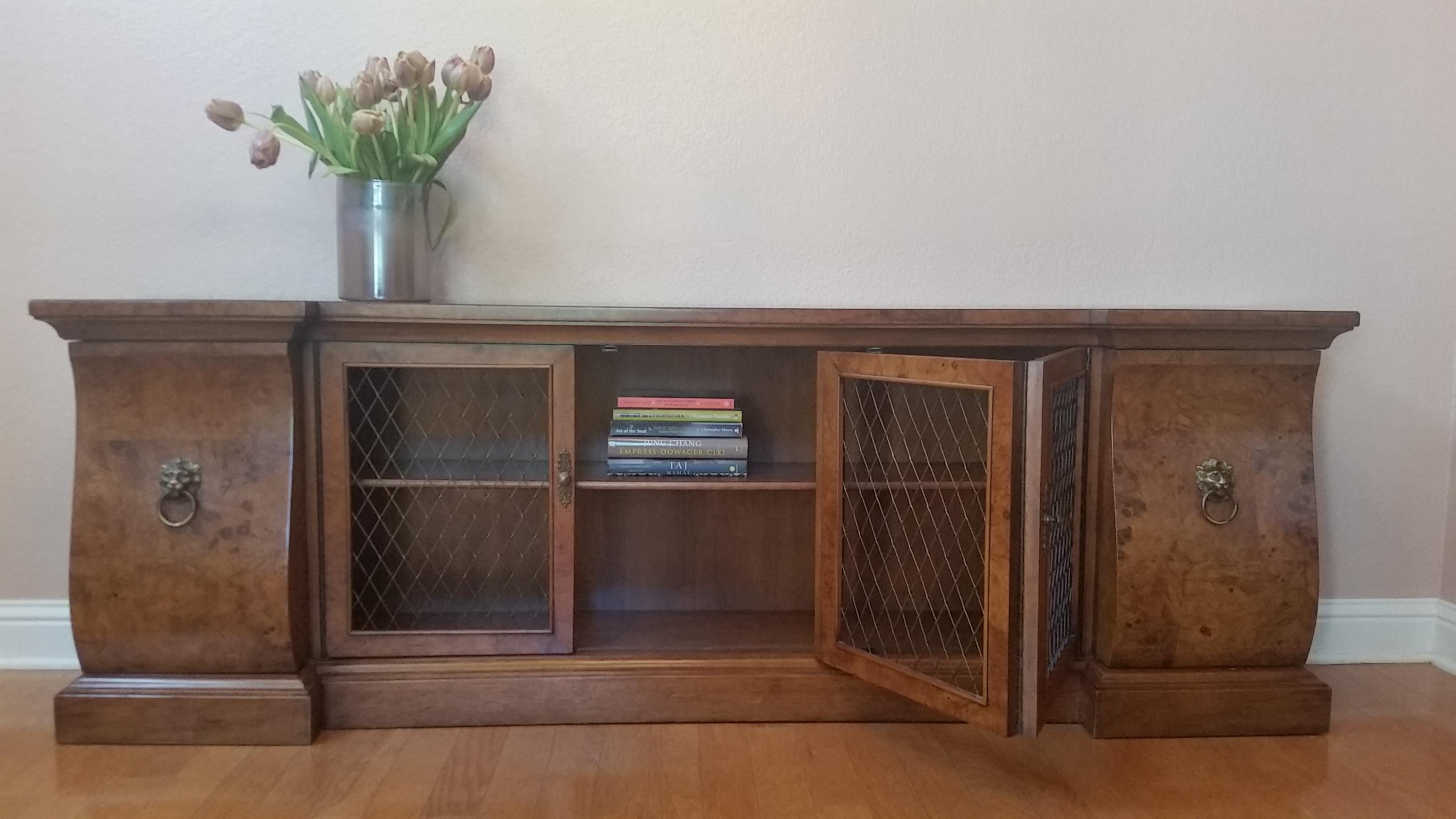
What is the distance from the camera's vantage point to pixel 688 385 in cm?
200

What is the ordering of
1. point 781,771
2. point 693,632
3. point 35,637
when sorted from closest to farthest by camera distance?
point 781,771
point 693,632
point 35,637

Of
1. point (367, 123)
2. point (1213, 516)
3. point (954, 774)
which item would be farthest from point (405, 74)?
point (1213, 516)

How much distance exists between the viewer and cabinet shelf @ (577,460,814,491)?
1.72 metres

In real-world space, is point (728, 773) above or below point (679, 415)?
below

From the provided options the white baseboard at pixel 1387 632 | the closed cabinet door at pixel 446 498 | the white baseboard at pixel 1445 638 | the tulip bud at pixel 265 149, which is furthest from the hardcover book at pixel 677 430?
the white baseboard at pixel 1445 638

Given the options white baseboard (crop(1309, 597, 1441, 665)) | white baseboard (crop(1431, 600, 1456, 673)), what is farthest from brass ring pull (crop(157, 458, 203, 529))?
white baseboard (crop(1431, 600, 1456, 673))

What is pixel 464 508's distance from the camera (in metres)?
1.95

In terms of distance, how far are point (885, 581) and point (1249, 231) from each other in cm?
107

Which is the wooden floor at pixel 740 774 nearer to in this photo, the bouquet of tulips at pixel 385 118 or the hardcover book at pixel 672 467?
the hardcover book at pixel 672 467

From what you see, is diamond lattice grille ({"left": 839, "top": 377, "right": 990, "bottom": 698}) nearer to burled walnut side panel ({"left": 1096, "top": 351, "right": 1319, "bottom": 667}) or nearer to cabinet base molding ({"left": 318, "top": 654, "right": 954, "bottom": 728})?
cabinet base molding ({"left": 318, "top": 654, "right": 954, "bottom": 728})

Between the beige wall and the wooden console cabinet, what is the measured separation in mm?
313

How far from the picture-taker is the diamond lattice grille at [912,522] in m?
1.76

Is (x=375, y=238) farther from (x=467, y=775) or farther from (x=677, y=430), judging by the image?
(x=467, y=775)

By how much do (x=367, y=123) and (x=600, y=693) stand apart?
1.06 metres
